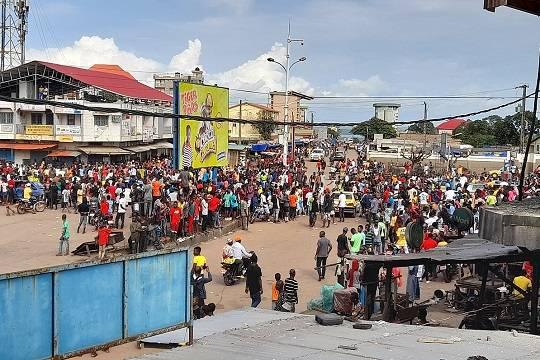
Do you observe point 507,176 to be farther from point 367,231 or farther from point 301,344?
point 301,344

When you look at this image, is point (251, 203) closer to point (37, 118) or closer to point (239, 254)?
point (239, 254)

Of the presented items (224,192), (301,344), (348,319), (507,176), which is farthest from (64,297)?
(507,176)

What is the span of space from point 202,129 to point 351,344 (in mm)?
17581

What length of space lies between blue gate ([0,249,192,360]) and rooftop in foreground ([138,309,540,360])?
432 mm

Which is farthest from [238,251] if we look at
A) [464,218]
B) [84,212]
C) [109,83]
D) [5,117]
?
[109,83]

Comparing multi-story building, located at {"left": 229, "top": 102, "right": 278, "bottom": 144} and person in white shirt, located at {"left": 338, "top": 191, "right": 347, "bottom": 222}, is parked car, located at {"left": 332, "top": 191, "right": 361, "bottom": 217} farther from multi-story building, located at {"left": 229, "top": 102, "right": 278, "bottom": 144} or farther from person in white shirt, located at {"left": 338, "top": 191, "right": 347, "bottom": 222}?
multi-story building, located at {"left": 229, "top": 102, "right": 278, "bottom": 144}

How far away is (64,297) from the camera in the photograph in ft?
20.1

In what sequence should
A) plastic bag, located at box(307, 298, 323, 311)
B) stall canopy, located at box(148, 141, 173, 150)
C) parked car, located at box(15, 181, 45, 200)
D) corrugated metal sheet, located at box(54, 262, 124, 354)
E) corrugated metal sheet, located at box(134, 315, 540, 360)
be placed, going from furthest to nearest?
1. stall canopy, located at box(148, 141, 173, 150)
2. parked car, located at box(15, 181, 45, 200)
3. plastic bag, located at box(307, 298, 323, 311)
4. corrugated metal sheet, located at box(134, 315, 540, 360)
5. corrugated metal sheet, located at box(54, 262, 124, 354)

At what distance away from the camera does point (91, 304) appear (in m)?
6.40

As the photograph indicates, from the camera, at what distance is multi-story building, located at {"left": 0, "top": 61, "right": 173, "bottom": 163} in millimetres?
41656

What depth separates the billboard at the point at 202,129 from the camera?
22.1 metres

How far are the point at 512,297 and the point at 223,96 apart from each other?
1705 centimetres

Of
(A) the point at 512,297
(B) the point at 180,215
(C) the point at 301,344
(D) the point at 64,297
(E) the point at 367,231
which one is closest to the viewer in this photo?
(D) the point at 64,297

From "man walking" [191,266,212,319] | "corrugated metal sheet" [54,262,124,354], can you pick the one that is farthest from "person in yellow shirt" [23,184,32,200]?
"corrugated metal sheet" [54,262,124,354]
